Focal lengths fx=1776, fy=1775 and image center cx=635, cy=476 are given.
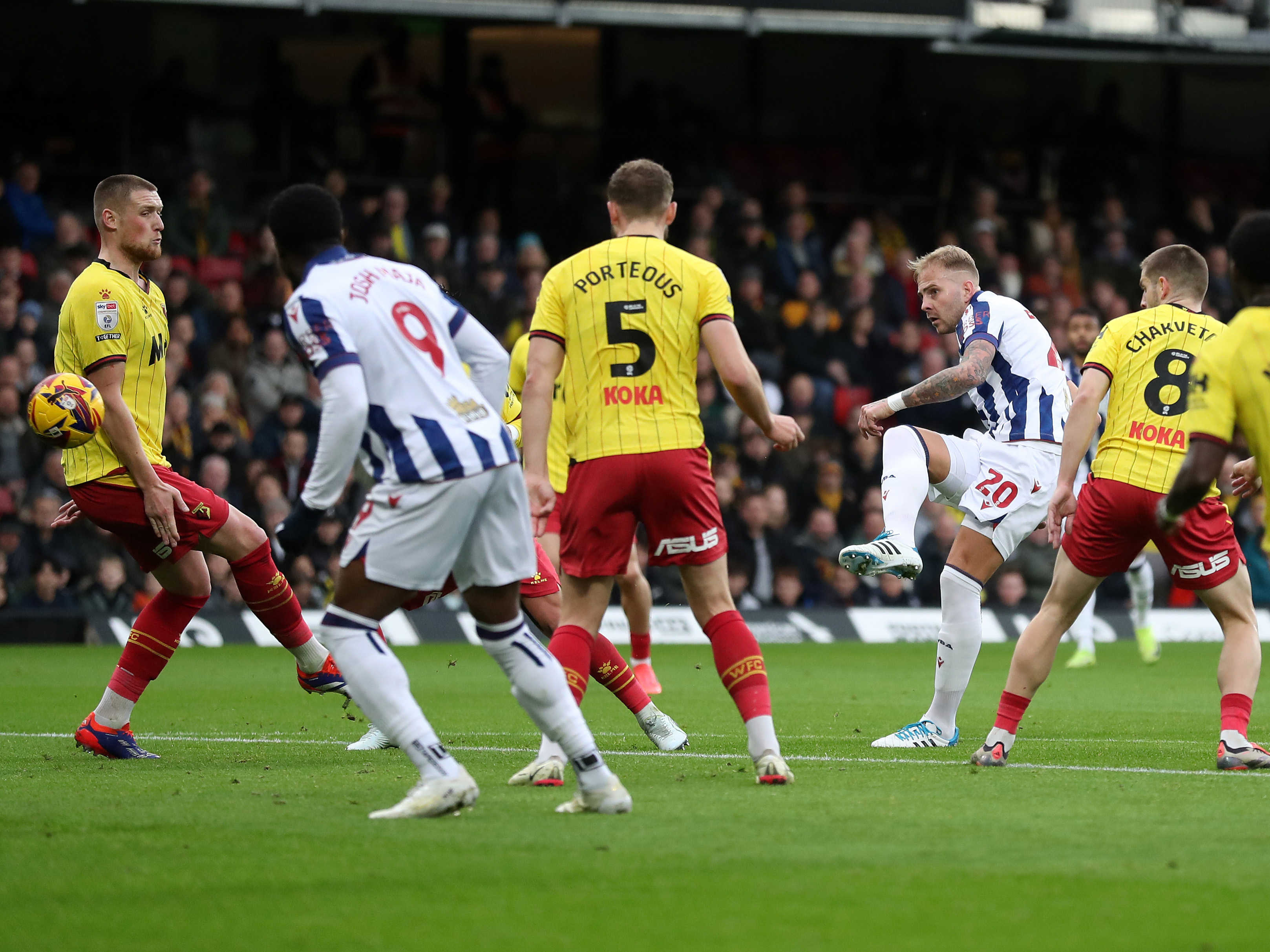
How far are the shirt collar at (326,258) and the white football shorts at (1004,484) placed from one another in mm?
3712

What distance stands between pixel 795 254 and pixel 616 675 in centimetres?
1361

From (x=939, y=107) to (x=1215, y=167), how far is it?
425cm

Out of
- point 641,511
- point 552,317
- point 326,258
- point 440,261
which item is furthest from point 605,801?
point 440,261

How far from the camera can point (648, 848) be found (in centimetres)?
535

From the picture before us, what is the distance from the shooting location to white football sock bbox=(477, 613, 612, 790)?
5.88 metres

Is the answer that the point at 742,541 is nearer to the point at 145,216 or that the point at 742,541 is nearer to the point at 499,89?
the point at 499,89

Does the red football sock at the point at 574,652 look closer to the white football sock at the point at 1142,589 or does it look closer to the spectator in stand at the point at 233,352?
the white football sock at the point at 1142,589

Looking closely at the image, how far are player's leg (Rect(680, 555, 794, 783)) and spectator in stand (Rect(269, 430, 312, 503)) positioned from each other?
1058cm

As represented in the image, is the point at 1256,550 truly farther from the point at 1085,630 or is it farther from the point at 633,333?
the point at 633,333

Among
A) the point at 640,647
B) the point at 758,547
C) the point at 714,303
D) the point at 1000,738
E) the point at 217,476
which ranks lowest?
the point at 758,547

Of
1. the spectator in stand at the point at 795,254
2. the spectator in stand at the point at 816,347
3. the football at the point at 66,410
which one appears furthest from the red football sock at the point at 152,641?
the spectator in stand at the point at 795,254

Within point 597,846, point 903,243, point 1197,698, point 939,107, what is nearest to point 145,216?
point 597,846

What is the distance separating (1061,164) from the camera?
78.5ft

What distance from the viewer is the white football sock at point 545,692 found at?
588 centimetres
